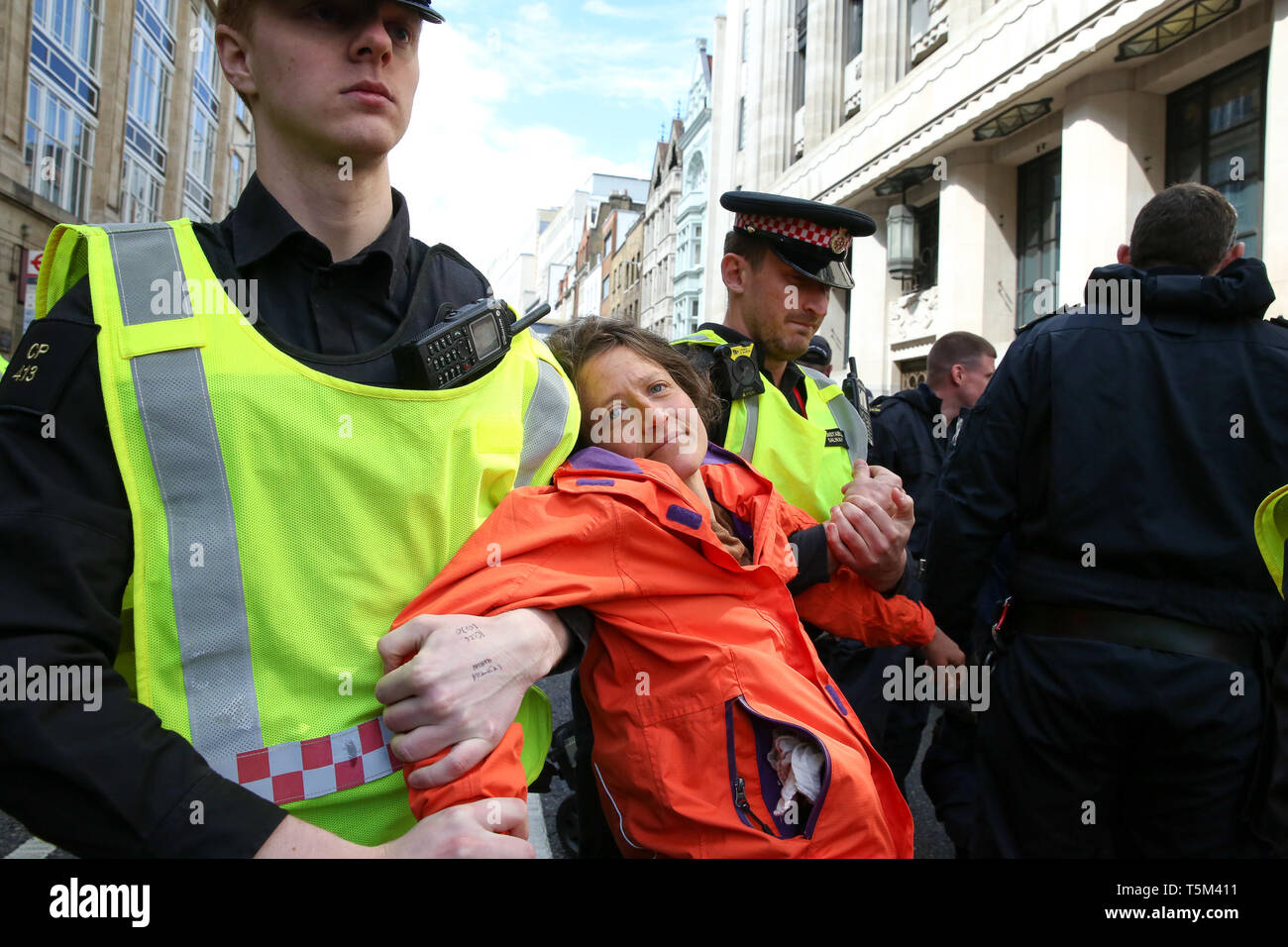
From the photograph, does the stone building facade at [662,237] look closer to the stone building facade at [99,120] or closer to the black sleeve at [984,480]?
the stone building facade at [99,120]

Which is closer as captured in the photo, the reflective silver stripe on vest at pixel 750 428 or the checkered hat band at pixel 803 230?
the reflective silver stripe on vest at pixel 750 428

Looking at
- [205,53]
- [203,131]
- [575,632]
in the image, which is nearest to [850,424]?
[575,632]

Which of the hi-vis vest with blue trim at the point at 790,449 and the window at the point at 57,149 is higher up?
the window at the point at 57,149

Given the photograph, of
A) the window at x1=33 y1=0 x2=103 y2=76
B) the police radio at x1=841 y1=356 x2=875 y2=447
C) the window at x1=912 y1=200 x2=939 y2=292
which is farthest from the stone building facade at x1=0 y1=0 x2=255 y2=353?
the police radio at x1=841 y1=356 x2=875 y2=447

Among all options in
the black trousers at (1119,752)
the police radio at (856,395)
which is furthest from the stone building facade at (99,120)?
the black trousers at (1119,752)

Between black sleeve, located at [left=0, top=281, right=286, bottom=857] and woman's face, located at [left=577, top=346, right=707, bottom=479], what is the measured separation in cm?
102

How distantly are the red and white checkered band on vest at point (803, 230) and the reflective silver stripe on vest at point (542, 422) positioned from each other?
4.99ft

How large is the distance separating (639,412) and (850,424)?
1138 millimetres

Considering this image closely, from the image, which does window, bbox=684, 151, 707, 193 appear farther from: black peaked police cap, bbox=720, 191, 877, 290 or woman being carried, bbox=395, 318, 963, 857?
woman being carried, bbox=395, 318, 963, 857

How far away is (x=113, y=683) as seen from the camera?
106cm

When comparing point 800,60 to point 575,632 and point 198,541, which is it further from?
point 198,541

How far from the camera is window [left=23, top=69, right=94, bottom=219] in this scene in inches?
733

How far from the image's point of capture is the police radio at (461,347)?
1278mm
